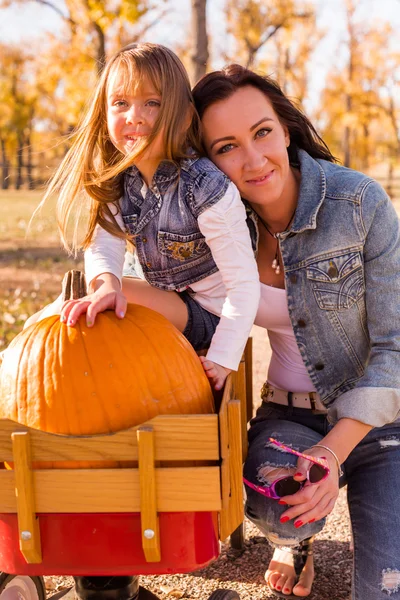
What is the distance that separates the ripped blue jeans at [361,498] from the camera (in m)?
2.29

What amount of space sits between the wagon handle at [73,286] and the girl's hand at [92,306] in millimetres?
115

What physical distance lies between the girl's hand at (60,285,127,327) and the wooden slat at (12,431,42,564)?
0.41 metres

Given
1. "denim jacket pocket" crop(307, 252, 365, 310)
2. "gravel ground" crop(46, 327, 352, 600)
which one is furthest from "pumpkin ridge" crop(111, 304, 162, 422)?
"gravel ground" crop(46, 327, 352, 600)

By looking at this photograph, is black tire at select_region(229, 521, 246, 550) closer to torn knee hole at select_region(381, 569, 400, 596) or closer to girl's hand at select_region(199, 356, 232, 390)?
torn knee hole at select_region(381, 569, 400, 596)

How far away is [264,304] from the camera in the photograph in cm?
278

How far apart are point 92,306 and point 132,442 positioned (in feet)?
1.67

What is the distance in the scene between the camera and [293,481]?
221 cm

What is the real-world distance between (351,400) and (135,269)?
1160 millimetres

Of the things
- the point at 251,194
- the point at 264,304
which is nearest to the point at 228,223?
the point at 251,194

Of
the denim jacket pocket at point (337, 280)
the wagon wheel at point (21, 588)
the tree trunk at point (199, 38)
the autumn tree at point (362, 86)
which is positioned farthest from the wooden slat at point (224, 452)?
the autumn tree at point (362, 86)

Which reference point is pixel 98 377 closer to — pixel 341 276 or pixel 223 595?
pixel 223 595

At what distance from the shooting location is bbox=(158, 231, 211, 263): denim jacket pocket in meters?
2.70

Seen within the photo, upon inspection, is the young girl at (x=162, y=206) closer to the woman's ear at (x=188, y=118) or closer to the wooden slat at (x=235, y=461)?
the woman's ear at (x=188, y=118)

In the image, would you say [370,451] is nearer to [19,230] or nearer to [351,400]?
[351,400]
